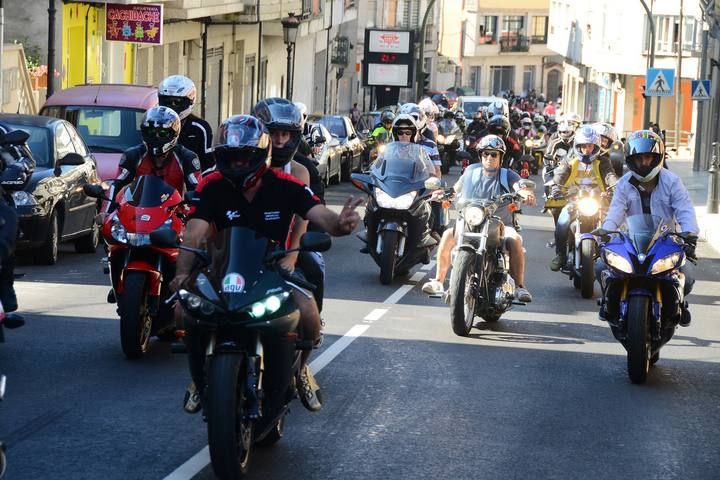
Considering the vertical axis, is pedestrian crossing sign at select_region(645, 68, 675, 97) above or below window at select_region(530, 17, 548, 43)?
below

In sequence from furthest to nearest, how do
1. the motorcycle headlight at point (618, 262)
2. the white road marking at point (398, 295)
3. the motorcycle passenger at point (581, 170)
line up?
the motorcycle passenger at point (581, 170) < the white road marking at point (398, 295) < the motorcycle headlight at point (618, 262)

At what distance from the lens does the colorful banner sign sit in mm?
36875

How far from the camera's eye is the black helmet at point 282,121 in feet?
33.4

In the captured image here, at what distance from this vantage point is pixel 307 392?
8.77m

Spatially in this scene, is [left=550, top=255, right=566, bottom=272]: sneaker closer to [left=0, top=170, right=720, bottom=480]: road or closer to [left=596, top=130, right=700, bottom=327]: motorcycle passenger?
[left=0, top=170, right=720, bottom=480]: road

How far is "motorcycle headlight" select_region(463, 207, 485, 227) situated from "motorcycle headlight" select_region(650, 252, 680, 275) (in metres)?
2.63

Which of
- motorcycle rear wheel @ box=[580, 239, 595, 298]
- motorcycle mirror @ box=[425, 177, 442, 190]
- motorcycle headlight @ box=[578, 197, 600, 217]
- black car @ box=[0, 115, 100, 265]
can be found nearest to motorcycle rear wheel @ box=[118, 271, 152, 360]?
motorcycle mirror @ box=[425, 177, 442, 190]

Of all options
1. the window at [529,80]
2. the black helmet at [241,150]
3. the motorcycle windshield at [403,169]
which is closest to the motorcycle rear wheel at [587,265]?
the motorcycle windshield at [403,169]

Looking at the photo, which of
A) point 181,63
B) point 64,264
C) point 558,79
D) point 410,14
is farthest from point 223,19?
point 558,79

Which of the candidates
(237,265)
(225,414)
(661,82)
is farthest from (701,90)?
(225,414)

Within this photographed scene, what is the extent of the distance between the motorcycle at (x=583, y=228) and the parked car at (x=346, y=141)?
20376 mm

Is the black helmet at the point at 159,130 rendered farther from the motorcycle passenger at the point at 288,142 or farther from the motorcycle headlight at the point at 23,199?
the motorcycle headlight at the point at 23,199

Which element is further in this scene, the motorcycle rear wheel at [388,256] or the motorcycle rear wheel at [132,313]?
the motorcycle rear wheel at [388,256]

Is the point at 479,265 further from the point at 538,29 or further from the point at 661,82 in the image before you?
the point at 538,29
